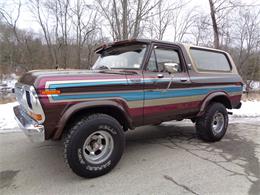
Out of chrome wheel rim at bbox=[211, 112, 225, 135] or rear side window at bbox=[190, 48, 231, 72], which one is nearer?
rear side window at bbox=[190, 48, 231, 72]

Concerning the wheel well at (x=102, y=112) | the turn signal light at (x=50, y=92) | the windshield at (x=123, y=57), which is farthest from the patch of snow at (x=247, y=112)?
the turn signal light at (x=50, y=92)

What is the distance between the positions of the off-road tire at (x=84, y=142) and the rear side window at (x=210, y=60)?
94.6 inches

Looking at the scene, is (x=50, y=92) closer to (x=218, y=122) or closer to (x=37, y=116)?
(x=37, y=116)

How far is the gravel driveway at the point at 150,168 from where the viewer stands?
3141 millimetres

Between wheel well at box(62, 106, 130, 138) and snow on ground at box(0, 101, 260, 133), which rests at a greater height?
wheel well at box(62, 106, 130, 138)

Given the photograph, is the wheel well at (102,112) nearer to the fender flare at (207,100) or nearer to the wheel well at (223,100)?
the fender flare at (207,100)

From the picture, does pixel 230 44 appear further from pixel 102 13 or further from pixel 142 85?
pixel 142 85

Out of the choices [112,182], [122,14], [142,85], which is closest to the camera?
[112,182]

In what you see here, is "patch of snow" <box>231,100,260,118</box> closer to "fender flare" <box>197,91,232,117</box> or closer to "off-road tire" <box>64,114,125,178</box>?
"fender flare" <box>197,91,232,117</box>

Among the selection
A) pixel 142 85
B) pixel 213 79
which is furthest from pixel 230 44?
pixel 142 85

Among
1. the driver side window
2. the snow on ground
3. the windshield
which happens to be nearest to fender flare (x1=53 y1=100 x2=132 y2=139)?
the windshield

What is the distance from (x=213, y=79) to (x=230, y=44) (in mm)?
22445

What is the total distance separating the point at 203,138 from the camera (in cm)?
512

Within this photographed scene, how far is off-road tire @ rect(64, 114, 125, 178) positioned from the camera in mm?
3208
